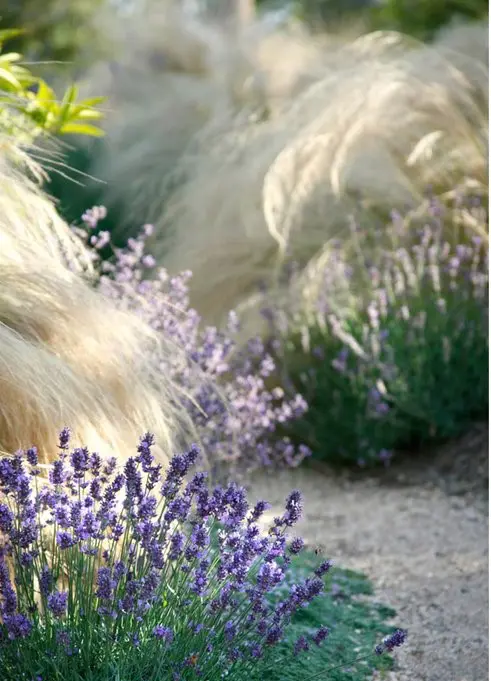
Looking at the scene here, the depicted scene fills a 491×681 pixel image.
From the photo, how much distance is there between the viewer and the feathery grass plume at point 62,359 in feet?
7.20

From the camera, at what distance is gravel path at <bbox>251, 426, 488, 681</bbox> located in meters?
2.85

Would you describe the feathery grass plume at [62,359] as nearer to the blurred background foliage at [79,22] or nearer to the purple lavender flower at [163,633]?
the purple lavender flower at [163,633]

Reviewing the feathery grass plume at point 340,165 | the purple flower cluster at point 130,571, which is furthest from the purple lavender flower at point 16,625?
the feathery grass plume at point 340,165

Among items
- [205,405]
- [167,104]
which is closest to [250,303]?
[205,405]

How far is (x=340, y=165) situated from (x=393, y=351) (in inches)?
36.8

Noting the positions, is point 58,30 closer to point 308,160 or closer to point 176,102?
point 176,102

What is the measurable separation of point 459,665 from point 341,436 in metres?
2.32

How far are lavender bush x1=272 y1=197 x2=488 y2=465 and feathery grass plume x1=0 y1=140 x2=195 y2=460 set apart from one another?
7.24 feet

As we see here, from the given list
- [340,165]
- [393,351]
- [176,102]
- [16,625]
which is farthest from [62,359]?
[176,102]

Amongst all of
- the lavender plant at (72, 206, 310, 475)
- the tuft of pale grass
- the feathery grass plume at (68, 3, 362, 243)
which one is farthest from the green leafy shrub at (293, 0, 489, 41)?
the lavender plant at (72, 206, 310, 475)

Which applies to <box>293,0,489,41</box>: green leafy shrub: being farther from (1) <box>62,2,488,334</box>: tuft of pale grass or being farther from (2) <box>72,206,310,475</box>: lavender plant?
(2) <box>72,206,310,475</box>: lavender plant

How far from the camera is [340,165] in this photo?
192 inches

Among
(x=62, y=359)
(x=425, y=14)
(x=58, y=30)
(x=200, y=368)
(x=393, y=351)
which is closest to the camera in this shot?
(x=62, y=359)

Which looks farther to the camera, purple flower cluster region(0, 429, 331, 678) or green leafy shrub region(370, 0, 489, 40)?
green leafy shrub region(370, 0, 489, 40)
